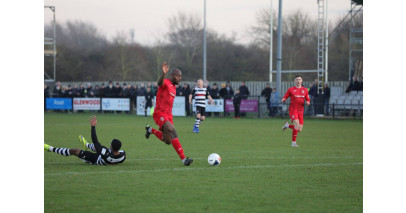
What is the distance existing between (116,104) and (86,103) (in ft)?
8.41

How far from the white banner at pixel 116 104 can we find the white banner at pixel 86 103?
0.59m

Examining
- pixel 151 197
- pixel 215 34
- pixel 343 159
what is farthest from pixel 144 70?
pixel 151 197

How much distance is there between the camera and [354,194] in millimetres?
7902

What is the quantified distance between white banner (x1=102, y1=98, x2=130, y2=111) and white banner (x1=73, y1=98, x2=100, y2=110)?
588 mm

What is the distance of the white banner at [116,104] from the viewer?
37147mm

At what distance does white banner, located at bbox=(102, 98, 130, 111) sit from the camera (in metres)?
37.1

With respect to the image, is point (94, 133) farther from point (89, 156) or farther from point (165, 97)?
point (165, 97)

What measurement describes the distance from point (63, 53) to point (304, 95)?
4319 centimetres

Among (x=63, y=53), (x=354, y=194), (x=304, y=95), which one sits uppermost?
(x=63, y=53)

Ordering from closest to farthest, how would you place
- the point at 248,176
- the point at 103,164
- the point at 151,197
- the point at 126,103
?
the point at 151,197
the point at 248,176
the point at 103,164
the point at 126,103

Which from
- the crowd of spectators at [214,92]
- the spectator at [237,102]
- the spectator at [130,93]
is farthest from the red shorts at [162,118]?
the spectator at [130,93]

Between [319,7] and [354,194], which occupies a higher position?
[319,7]

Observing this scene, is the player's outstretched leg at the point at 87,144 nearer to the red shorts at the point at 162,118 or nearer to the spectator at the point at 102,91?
the red shorts at the point at 162,118

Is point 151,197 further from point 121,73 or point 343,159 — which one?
point 121,73
